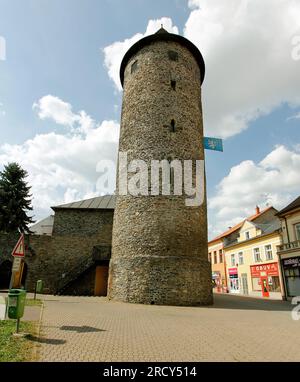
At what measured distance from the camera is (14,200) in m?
22.9

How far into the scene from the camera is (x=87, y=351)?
4.56m

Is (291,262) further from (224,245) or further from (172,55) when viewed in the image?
(172,55)

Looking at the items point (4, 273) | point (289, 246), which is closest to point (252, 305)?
point (289, 246)

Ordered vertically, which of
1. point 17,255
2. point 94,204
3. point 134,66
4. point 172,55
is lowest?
point 17,255

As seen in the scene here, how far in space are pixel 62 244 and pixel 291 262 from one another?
54.7ft

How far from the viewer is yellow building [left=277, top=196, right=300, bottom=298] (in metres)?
18.2

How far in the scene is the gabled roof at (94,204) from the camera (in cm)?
2114

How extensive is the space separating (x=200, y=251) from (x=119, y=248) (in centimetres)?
417

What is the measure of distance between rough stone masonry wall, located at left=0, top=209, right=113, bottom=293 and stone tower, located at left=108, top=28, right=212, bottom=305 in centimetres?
628

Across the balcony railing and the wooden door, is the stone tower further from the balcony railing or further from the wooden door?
the balcony railing

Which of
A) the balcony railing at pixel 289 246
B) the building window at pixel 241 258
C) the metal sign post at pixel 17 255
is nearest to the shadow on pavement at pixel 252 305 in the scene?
the balcony railing at pixel 289 246

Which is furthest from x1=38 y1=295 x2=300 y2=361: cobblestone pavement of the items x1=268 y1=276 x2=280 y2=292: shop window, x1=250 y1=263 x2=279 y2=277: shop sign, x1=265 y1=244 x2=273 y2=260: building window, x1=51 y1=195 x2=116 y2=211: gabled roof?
x1=265 y1=244 x2=273 y2=260: building window
